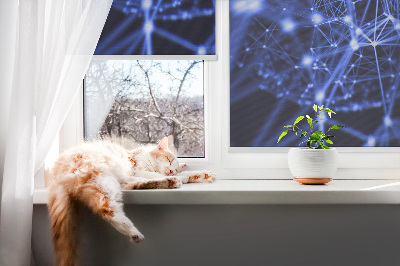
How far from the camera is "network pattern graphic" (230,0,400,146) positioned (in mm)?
1608

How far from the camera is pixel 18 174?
4.07 feet

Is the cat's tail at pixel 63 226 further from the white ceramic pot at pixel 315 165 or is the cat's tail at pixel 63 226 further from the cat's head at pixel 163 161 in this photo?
the white ceramic pot at pixel 315 165

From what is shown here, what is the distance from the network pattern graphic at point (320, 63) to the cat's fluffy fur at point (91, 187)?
527mm

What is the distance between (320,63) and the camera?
162cm

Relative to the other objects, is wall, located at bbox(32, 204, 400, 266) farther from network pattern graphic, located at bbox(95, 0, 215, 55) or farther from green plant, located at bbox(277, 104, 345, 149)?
network pattern graphic, located at bbox(95, 0, 215, 55)

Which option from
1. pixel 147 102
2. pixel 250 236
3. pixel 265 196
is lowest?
pixel 250 236

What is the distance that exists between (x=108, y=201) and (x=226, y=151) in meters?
0.65

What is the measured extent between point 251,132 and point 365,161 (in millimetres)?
523

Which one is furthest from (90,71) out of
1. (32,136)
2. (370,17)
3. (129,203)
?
(370,17)

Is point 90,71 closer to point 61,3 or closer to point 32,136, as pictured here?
point 61,3

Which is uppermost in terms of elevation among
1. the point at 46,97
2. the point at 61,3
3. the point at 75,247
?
the point at 61,3

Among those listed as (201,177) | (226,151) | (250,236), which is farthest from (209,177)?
(250,236)

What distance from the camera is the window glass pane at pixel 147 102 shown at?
1.67 meters

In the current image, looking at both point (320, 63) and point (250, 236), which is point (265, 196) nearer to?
point (250, 236)
